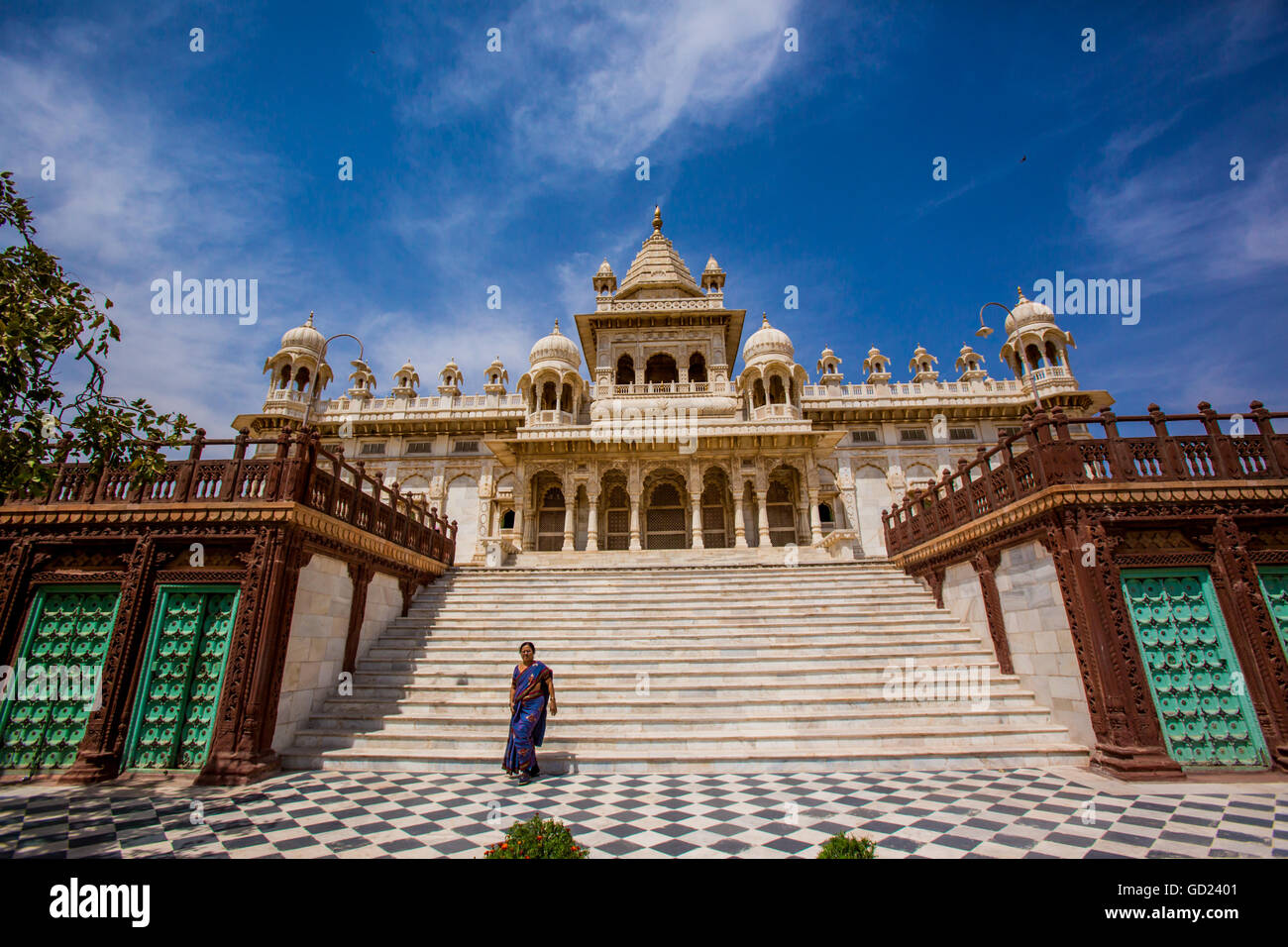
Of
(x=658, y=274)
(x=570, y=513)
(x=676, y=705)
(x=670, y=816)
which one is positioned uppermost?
(x=658, y=274)

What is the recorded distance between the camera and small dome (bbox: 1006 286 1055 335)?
29.2 meters

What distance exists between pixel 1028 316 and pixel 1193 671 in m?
27.8

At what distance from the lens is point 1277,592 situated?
7.68 meters

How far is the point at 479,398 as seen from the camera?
101 feet

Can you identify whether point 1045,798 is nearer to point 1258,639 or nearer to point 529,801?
point 1258,639

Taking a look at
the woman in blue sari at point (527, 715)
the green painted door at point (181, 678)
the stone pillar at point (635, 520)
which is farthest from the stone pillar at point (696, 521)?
the green painted door at point (181, 678)

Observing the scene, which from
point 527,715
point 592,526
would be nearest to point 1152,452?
point 527,715

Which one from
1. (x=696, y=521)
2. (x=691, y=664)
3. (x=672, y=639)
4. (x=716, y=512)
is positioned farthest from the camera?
(x=716, y=512)

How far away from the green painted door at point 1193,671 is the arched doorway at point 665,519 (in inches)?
669

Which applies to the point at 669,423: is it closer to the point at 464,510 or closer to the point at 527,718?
the point at 464,510

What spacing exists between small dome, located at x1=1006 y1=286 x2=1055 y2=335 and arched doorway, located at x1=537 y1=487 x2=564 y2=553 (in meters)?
25.1

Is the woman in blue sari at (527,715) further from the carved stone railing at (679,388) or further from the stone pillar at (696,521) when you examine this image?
the carved stone railing at (679,388)
